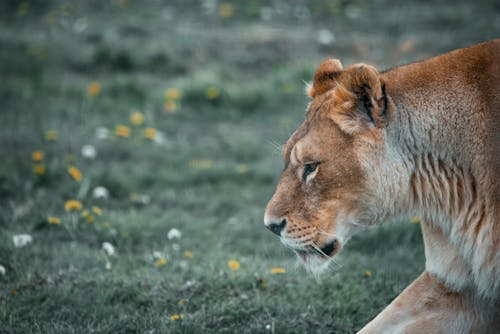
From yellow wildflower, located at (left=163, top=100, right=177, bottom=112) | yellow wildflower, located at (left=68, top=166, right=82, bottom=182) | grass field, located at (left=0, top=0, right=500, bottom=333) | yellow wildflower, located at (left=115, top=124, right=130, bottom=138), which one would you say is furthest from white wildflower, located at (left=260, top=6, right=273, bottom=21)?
yellow wildflower, located at (left=68, top=166, right=82, bottom=182)

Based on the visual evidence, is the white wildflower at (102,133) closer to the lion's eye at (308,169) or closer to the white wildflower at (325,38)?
the white wildflower at (325,38)

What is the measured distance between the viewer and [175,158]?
6684mm

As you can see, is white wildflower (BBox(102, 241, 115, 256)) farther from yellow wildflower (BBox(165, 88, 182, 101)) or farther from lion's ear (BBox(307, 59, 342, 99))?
yellow wildflower (BBox(165, 88, 182, 101))

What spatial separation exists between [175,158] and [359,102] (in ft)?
12.0

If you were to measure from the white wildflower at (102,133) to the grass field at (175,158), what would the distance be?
0.8 inches

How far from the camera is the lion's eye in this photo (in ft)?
10.9

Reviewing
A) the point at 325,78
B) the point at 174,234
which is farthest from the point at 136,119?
the point at 325,78

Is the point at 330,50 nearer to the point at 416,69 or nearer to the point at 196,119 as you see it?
the point at 196,119

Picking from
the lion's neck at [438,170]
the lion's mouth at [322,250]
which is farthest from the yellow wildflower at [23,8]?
the lion's neck at [438,170]

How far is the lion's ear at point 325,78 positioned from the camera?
3557 mm

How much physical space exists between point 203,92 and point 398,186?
192 inches

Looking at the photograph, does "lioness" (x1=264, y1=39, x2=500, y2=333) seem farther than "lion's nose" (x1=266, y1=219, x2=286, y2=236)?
No

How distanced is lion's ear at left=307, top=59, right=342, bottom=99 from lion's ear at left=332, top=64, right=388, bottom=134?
0.93 feet

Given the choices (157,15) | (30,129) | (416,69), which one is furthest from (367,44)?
(416,69)
